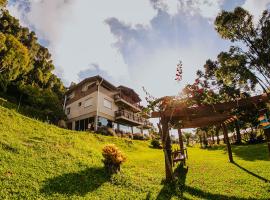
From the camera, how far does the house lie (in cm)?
3578

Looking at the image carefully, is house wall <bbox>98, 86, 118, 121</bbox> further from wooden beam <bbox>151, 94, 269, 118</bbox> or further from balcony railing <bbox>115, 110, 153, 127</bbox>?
wooden beam <bbox>151, 94, 269, 118</bbox>

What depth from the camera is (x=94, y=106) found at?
35.5 m

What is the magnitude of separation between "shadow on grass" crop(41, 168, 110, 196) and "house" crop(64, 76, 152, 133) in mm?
22758

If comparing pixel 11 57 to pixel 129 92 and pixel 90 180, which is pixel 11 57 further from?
pixel 129 92

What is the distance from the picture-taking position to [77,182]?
945 cm

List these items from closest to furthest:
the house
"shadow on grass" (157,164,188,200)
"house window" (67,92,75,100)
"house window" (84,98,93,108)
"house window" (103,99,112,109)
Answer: "shadow on grass" (157,164,188,200) → the house → "house window" (84,98,93,108) → "house window" (103,99,112,109) → "house window" (67,92,75,100)

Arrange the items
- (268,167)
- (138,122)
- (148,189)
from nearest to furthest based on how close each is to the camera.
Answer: (148,189)
(268,167)
(138,122)

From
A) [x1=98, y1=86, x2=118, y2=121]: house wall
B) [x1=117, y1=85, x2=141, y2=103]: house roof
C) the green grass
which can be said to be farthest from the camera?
[x1=117, y1=85, x2=141, y2=103]: house roof

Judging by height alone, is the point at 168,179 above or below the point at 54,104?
below

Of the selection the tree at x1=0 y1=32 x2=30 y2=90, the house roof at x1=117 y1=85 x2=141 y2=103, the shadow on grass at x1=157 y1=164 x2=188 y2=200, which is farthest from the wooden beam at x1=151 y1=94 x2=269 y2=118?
the house roof at x1=117 y1=85 x2=141 y2=103

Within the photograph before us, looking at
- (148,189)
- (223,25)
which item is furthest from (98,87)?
(148,189)

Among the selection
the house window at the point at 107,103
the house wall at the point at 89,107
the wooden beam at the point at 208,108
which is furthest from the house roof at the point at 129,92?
the wooden beam at the point at 208,108

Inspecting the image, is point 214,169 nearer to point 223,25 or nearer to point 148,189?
point 148,189

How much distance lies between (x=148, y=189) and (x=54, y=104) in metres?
28.1
